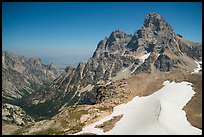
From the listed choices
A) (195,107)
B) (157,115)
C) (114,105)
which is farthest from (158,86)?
(157,115)

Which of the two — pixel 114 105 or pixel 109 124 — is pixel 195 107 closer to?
pixel 109 124

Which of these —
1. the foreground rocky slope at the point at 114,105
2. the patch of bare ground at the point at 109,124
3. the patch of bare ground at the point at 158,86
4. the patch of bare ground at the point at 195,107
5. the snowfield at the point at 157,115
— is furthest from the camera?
the patch of bare ground at the point at 158,86

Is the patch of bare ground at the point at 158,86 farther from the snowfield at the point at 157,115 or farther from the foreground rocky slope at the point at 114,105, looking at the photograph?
the snowfield at the point at 157,115

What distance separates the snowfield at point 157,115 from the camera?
5762cm

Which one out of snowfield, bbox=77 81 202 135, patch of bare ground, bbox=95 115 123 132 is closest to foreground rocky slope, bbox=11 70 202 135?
patch of bare ground, bbox=95 115 123 132

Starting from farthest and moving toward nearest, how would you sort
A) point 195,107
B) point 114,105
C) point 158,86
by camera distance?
1. point 158,86
2. point 114,105
3. point 195,107

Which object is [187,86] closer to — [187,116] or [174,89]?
[174,89]

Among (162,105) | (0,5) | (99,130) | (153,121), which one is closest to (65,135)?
(99,130)

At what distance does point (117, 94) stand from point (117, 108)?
1364 cm

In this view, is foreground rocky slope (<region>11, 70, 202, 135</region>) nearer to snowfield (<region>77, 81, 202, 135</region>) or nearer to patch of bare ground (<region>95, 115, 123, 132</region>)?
patch of bare ground (<region>95, 115, 123, 132</region>)

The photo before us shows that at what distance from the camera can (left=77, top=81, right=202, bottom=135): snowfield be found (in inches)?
2269

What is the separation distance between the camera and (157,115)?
2477 inches

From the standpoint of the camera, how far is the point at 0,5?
42.1m

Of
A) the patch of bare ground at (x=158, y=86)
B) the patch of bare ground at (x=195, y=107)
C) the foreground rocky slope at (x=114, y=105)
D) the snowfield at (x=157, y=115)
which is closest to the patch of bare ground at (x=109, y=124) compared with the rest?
the foreground rocky slope at (x=114, y=105)
